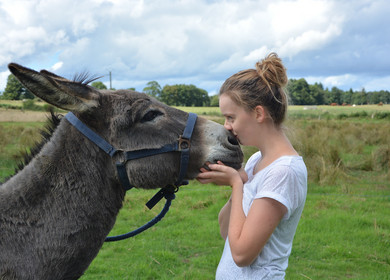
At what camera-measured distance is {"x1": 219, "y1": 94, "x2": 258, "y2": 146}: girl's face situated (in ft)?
7.73

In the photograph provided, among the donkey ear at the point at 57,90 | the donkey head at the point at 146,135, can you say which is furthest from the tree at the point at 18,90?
the donkey head at the point at 146,135

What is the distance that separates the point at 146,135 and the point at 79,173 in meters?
0.57

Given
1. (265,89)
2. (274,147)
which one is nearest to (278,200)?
(274,147)

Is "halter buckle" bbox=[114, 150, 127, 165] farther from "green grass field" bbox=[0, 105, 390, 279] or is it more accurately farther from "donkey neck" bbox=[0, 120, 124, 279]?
"green grass field" bbox=[0, 105, 390, 279]

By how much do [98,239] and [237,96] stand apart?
1462 millimetres

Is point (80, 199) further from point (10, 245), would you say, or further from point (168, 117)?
point (168, 117)

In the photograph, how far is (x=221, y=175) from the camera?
7.74 feet

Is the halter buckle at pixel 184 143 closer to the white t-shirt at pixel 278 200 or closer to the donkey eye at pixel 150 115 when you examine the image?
the donkey eye at pixel 150 115

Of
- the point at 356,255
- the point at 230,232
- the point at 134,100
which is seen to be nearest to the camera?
the point at 230,232

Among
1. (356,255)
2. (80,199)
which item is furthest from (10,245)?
(356,255)

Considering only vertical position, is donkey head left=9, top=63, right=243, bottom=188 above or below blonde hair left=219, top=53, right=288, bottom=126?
below

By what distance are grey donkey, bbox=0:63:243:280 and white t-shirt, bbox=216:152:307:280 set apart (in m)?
0.41

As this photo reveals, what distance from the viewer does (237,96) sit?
7.70 feet

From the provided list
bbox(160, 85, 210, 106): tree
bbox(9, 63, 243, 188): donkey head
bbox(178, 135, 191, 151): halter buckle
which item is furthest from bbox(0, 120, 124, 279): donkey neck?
bbox(160, 85, 210, 106): tree
